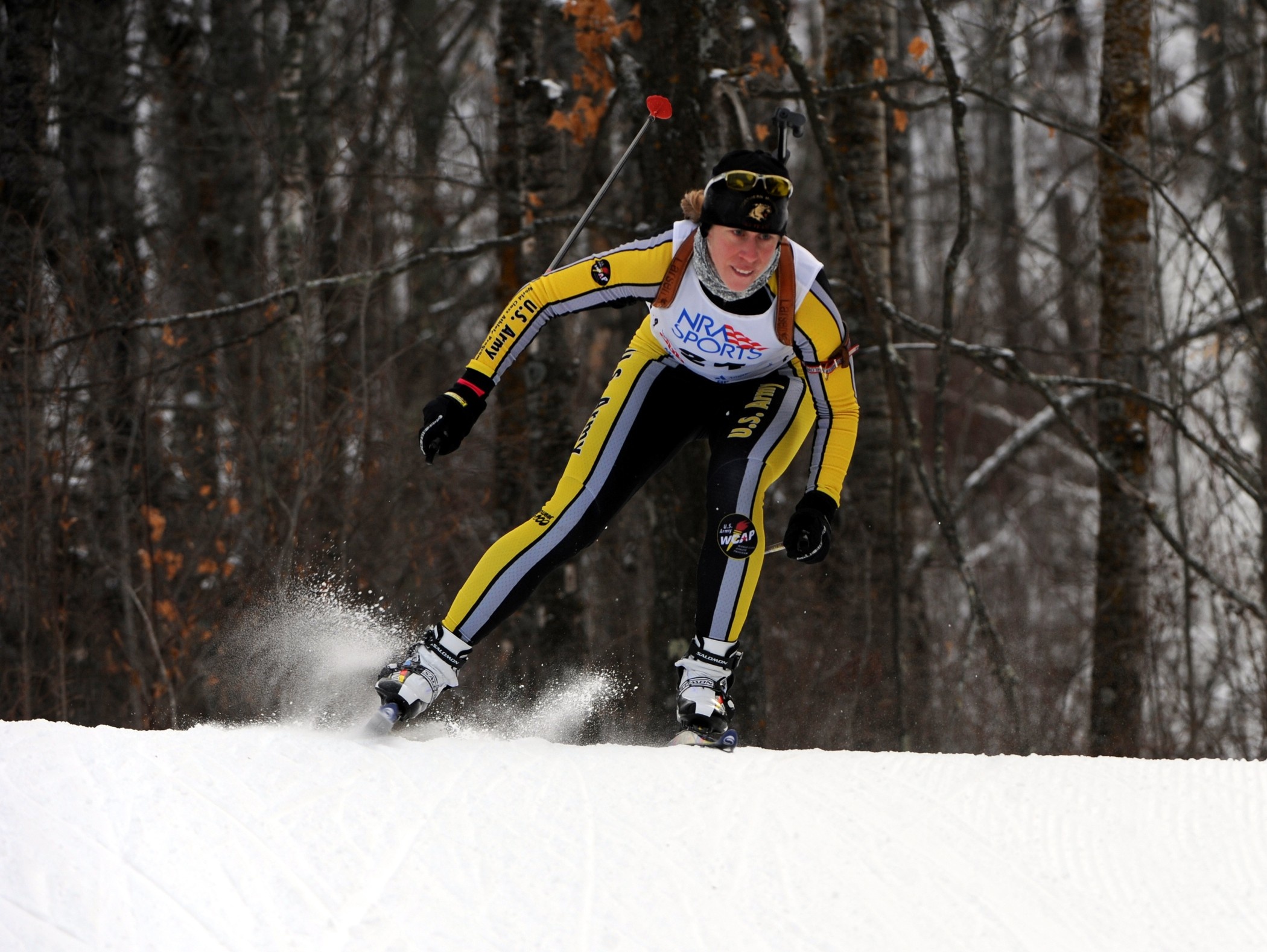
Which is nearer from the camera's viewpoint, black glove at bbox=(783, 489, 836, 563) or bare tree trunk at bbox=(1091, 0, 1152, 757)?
black glove at bbox=(783, 489, 836, 563)

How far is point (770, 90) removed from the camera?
546cm

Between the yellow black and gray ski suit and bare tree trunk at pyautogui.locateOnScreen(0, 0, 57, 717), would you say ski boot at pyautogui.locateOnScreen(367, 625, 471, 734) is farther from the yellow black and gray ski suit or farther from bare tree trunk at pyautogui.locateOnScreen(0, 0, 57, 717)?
bare tree trunk at pyautogui.locateOnScreen(0, 0, 57, 717)

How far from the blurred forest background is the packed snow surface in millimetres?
1131

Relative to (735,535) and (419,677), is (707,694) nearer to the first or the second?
(735,535)

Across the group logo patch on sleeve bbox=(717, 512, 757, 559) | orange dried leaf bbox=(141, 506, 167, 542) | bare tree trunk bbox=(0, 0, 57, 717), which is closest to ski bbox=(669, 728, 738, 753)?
logo patch on sleeve bbox=(717, 512, 757, 559)

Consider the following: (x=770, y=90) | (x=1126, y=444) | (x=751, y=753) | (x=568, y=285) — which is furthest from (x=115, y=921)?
(x=1126, y=444)

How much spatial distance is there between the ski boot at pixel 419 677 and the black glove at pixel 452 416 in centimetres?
55

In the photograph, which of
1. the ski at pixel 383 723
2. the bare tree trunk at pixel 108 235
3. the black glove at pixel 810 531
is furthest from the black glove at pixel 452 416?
the bare tree trunk at pixel 108 235

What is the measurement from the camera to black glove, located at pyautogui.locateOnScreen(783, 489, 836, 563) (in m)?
3.50

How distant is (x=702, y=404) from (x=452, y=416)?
876 millimetres

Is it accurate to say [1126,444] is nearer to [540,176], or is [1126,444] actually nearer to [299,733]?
[540,176]

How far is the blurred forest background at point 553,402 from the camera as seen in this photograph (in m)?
5.34

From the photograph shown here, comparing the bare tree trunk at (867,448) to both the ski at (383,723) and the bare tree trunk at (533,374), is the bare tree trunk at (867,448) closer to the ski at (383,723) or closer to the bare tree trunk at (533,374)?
the bare tree trunk at (533,374)

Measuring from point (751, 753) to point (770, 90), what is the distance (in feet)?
10.8
